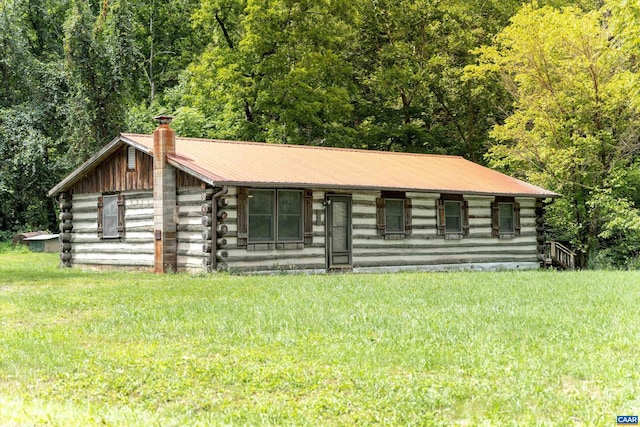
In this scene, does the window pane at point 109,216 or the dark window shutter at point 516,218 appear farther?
the dark window shutter at point 516,218

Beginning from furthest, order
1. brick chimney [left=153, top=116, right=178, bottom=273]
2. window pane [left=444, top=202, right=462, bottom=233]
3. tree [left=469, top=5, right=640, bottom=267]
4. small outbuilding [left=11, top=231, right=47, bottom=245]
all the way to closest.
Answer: small outbuilding [left=11, top=231, right=47, bottom=245]
tree [left=469, top=5, right=640, bottom=267]
window pane [left=444, top=202, right=462, bottom=233]
brick chimney [left=153, top=116, right=178, bottom=273]

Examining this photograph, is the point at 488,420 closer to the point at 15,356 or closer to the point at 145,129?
the point at 15,356

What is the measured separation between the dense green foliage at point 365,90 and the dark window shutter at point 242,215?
46.5ft

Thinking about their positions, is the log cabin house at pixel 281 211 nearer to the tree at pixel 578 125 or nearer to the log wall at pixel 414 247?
the log wall at pixel 414 247

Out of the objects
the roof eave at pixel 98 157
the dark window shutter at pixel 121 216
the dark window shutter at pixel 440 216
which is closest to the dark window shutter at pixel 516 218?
the dark window shutter at pixel 440 216

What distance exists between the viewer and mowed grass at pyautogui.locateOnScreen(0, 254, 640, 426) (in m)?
6.35

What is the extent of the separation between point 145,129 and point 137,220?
55.4 ft

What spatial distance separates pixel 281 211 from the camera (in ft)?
69.0

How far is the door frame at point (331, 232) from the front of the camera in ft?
72.5

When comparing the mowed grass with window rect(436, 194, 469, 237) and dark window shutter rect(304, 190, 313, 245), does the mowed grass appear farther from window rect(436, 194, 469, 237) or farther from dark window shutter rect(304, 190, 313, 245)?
window rect(436, 194, 469, 237)

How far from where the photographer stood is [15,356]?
8.48 metres

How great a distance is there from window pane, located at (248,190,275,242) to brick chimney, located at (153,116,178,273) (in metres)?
2.16

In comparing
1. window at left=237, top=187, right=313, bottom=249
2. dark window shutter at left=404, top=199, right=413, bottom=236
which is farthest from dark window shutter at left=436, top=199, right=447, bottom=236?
window at left=237, top=187, right=313, bottom=249

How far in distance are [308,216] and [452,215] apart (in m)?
6.22
